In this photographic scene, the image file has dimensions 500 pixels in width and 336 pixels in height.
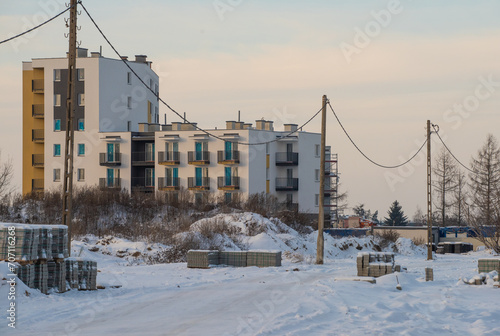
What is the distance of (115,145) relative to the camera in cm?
7375

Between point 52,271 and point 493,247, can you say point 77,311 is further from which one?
point 493,247

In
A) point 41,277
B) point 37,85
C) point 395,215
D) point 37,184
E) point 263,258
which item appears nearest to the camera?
point 41,277

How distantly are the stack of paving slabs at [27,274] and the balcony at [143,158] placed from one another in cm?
5632

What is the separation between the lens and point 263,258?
98.1ft

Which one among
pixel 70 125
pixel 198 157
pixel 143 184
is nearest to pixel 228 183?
pixel 198 157

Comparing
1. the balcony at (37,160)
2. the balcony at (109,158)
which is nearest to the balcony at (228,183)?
the balcony at (109,158)

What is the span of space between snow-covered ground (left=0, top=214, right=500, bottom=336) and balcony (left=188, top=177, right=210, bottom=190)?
45040mm

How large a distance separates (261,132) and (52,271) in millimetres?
54987

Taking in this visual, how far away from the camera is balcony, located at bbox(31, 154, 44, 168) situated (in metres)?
75.9

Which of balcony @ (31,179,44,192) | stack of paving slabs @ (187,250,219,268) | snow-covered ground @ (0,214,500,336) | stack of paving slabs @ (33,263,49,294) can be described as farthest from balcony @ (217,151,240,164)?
stack of paving slabs @ (33,263,49,294)

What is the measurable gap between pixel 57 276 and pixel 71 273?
728 mm

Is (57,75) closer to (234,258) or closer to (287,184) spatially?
(287,184)

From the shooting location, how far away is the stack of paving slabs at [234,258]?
30.0 metres

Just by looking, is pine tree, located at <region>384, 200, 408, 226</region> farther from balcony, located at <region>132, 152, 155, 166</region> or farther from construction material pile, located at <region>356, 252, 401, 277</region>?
construction material pile, located at <region>356, 252, 401, 277</region>
